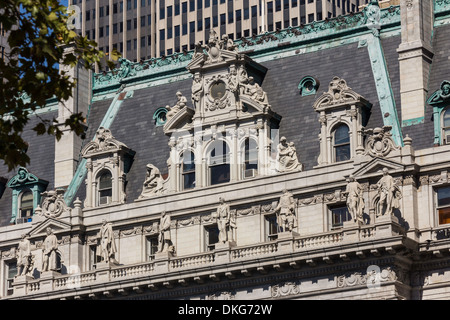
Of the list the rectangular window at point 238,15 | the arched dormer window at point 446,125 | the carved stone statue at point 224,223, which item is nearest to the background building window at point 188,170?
the carved stone statue at point 224,223

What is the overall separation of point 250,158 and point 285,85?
5096 millimetres

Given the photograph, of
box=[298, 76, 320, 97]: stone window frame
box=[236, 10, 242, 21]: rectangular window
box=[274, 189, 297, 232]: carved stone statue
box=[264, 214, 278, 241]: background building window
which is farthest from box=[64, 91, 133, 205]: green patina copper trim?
box=[236, 10, 242, 21]: rectangular window

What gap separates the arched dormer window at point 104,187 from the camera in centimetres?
8188

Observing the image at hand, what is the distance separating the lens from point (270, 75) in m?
81.6

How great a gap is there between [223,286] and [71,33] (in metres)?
30.8

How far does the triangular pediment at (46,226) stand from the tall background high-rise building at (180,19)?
66280 millimetres

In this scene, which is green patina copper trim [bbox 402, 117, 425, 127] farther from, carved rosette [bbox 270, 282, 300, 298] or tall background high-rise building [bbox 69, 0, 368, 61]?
tall background high-rise building [bbox 69, 0, 368, 61]

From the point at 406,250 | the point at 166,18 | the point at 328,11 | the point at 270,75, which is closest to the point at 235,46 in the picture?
the point at 270,75

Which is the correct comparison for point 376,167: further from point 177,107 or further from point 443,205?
point 177,107

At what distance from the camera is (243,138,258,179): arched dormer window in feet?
254

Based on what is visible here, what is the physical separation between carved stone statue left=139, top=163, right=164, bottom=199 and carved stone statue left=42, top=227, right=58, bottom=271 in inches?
209
